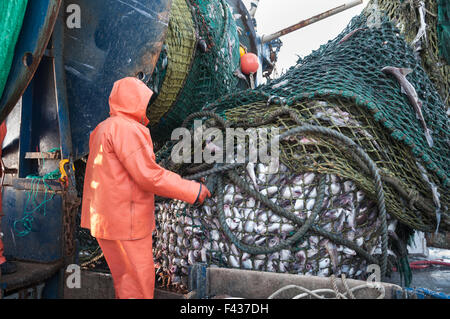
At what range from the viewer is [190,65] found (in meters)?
2.96

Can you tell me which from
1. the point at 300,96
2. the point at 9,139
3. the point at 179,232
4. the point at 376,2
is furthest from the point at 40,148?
the point at 376,2

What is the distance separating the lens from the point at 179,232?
2.21 meters

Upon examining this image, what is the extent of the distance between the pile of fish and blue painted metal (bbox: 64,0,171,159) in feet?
3.79

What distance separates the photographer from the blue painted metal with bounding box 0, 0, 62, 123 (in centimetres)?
169

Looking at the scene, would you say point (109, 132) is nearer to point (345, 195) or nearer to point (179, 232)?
point (179, 232)

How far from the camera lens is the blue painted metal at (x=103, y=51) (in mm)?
2305

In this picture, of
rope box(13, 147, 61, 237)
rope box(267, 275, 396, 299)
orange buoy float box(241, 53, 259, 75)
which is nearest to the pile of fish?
rope box(267, 275, 396, 299)

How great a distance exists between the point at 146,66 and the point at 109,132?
755mm

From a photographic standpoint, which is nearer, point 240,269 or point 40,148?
point 240,269

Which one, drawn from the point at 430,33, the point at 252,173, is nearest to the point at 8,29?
the point at 252,173

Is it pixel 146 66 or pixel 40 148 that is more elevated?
pixel 146 66
